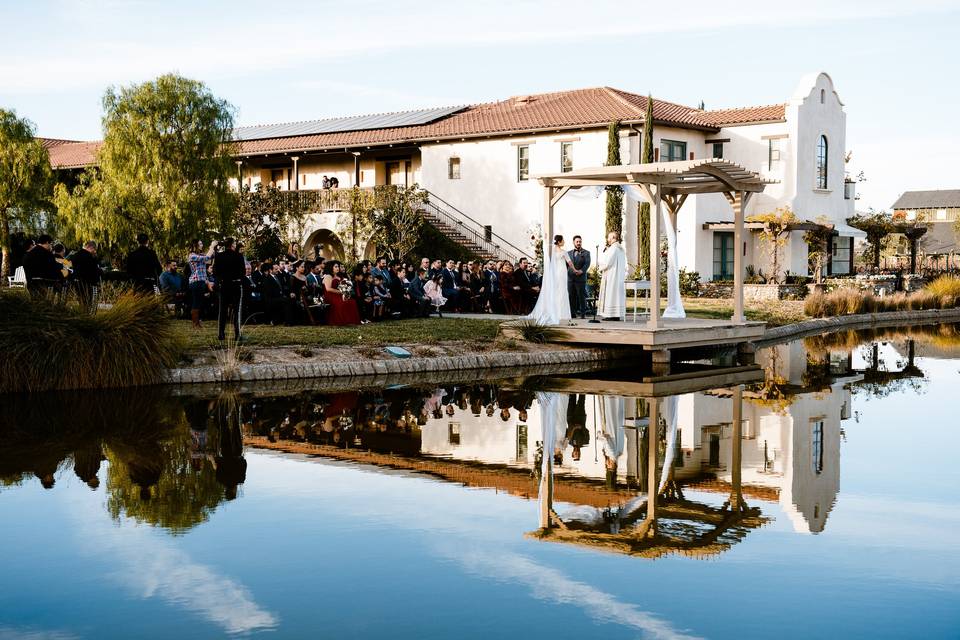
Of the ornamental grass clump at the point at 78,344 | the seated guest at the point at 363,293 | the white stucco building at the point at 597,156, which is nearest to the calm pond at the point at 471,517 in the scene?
the ornamental grass clump at the point at 78,344

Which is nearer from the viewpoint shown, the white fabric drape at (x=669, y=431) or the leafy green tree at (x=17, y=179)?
the white fabric drape at (x=669, y=431)

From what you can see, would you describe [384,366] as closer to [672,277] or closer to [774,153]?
[672,277]

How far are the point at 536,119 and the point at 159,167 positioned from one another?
1315 cm

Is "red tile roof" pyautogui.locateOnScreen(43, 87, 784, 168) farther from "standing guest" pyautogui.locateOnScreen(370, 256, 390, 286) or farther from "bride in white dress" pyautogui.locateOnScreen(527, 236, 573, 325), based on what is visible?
"bride in white dress" pyautogui.locateOnScreen(527, 236, 573, 325)

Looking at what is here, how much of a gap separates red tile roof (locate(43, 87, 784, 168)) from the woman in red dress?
682 inches

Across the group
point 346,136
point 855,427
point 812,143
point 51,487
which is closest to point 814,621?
point 51,487

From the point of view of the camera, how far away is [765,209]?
37.2 meters

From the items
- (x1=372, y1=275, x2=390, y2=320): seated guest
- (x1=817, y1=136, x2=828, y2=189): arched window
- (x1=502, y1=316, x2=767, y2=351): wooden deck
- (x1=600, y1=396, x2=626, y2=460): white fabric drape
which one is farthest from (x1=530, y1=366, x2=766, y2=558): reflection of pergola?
(x1=817, y1=136, x2=828, y2=189): arched window

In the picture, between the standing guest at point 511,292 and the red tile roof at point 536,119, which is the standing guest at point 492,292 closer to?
the standing guest at point 511,292

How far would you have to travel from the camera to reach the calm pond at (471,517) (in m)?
5.71

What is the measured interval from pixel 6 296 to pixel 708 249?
2692 cm

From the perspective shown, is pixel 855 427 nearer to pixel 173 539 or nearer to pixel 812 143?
pixel 173 539

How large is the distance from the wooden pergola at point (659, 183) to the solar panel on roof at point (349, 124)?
22.6m

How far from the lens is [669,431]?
11.4 metres
